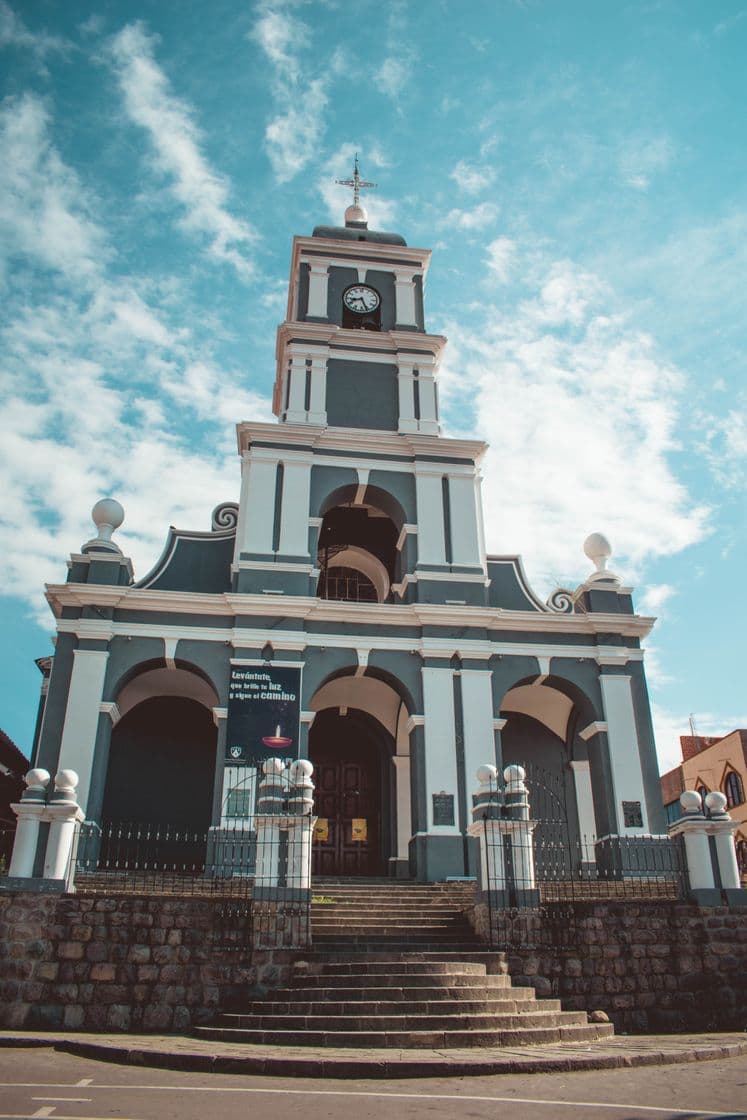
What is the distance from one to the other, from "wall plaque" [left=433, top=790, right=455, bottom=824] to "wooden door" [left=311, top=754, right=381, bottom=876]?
9.65ft

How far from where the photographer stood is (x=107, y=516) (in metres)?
20.6

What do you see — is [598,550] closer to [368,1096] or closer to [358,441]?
[358,441]

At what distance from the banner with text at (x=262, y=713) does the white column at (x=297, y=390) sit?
6660 millimetres

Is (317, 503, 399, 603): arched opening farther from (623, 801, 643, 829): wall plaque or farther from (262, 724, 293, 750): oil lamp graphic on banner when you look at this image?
(623, 801, 643, 829): wall plaque

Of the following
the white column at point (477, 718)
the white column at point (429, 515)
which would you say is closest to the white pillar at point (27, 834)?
the white column at point (477, 718)

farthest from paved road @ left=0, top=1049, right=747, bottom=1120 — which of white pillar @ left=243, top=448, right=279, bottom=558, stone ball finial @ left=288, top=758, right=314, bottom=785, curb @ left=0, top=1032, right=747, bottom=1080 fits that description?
white pillar @ left=243, top=448, right=279, bottom=558

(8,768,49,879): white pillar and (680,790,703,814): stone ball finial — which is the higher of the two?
(680,790,703,814): stone ball finial

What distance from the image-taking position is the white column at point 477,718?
19078mm

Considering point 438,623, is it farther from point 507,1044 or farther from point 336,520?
point 507,1044

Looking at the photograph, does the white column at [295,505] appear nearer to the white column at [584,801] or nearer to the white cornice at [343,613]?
the white cornice at [343,613]

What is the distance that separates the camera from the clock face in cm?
2512

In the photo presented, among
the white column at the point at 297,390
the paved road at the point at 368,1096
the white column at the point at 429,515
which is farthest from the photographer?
the white column at the point at 297,390

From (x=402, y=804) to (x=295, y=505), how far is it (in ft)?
23.2

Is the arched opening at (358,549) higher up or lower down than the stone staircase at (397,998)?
higher up
